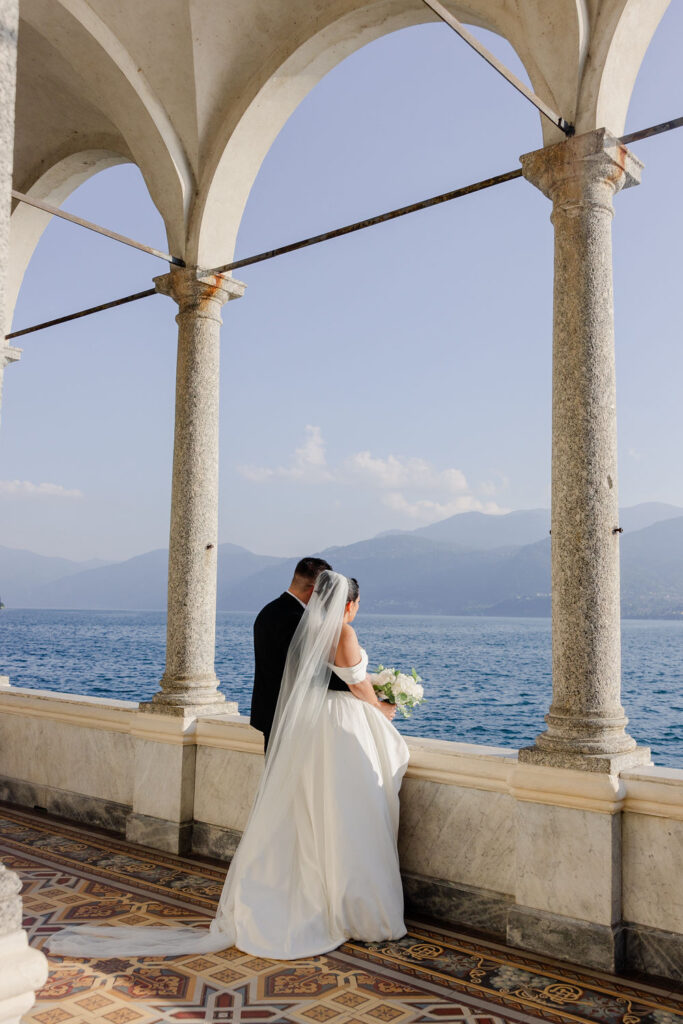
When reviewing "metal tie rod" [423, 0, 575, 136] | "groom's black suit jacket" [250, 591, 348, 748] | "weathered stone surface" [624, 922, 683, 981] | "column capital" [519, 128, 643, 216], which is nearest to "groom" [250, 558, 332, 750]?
"groom's black suit jacket" [250, 591, 348, 748]

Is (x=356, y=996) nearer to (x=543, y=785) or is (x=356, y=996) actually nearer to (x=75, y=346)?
(x=543, y=785)

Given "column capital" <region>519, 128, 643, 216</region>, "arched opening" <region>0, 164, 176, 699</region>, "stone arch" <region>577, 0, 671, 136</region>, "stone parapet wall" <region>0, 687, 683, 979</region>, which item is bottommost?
"stone parapet wall" <region>0, 687, 683, 979</region>

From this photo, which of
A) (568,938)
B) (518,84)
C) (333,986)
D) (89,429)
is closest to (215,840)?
(333,986)

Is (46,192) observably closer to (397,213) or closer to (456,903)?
(397,213)

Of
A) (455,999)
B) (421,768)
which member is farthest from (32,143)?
(455,999)

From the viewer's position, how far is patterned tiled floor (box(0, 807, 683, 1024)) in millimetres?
3658

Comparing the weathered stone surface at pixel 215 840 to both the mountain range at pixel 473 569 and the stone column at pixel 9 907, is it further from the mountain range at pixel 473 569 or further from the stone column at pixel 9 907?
the mountain range at pixel 473 569

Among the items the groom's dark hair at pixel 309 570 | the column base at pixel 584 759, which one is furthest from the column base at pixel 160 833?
the column base at pixel 584 759

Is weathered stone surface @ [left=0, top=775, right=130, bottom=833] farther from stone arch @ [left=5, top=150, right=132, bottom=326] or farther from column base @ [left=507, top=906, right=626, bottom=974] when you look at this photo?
stone arch @ [left=5, top=150, right=132, bottom=326]

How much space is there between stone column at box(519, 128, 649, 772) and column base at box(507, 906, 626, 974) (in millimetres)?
704

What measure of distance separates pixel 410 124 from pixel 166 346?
104 feet

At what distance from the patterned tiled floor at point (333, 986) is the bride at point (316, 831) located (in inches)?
5.0

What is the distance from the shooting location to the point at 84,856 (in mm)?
5855

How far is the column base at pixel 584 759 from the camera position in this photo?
4.22 metres
